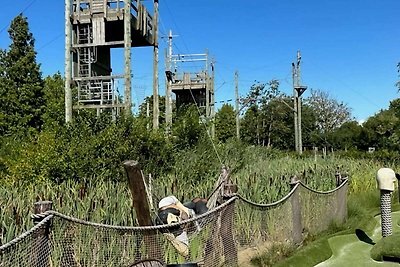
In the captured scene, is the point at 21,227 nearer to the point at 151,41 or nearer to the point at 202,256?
the point at 202,256

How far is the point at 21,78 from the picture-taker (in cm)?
3050

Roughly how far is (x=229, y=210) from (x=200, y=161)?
22.2 ft

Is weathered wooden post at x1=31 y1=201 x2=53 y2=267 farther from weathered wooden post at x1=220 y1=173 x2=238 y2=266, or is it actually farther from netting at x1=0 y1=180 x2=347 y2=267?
weathered wooden post at x1=220 y1=173 x2=238 y2=266

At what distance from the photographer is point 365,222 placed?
8.34m

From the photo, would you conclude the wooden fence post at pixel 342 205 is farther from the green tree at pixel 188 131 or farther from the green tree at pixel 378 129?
the green tree at pixel 378 129

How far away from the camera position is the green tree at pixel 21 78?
2994cm

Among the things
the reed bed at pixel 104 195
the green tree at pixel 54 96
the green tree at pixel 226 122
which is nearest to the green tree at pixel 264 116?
the green tree at pixel 226 122

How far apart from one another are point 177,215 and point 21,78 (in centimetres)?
2767

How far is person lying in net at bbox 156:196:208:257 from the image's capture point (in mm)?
4559

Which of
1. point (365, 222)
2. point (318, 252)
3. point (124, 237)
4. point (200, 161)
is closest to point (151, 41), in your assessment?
point (200, 161)

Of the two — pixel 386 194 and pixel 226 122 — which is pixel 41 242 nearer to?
pixel 386 194

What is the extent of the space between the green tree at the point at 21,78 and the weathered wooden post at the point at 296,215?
24.9 metres

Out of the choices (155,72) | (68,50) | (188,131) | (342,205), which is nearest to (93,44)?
(68,50)

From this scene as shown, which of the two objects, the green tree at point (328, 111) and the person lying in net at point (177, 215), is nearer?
the person lying in net at point (177, 215)
